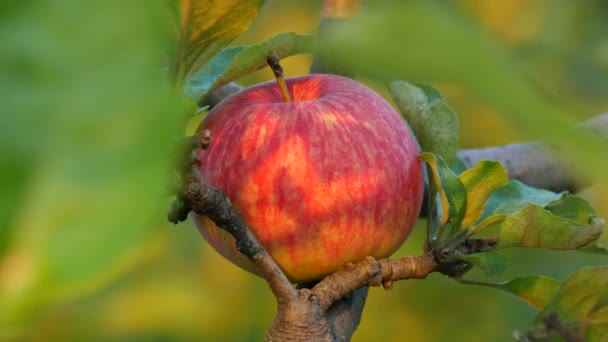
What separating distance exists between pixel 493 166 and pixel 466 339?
119 cm

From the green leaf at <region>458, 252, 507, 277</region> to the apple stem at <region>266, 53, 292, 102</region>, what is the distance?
0.62 ft

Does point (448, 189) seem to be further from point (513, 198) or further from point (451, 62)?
point (451, 62)

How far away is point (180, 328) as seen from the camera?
1544 millimetres

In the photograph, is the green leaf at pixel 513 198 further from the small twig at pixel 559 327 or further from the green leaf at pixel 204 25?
the green leaf at pixel 204 25

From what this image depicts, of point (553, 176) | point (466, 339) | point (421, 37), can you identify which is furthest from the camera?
point (466, 339)

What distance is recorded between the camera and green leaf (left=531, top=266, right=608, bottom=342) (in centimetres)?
69

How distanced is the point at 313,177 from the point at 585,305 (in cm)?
24

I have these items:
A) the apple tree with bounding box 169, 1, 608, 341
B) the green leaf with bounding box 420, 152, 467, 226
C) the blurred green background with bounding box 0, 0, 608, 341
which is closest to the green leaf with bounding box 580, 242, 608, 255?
the apple tree with bounding box 169, 1, 608, 341

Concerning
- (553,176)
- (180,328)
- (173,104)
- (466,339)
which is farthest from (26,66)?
(466,339)

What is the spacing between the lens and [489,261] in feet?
2.21

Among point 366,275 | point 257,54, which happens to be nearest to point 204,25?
point 257,54

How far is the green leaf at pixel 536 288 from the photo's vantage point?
73 centimetres

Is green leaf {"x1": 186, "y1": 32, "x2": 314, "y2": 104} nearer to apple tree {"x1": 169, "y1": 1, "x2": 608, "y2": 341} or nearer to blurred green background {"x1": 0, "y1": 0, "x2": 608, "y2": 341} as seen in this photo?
apple tree {"x1": 169, "y1": 1, "x2": 608, "y2": 341}

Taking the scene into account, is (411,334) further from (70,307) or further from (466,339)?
(70,307)
